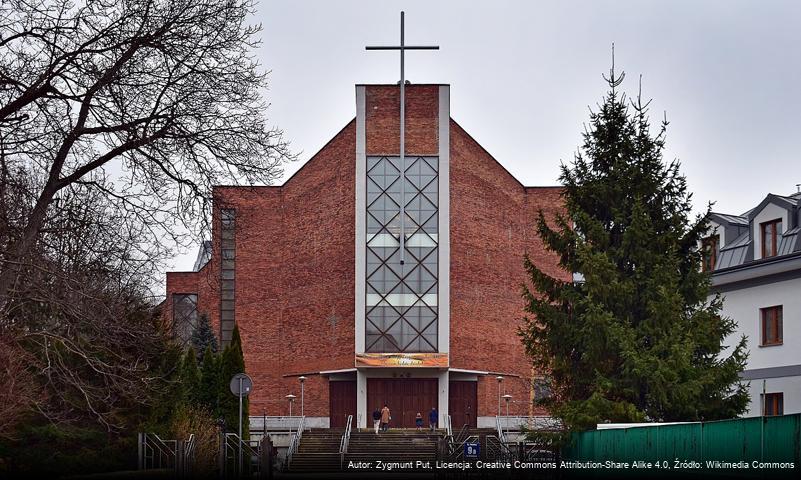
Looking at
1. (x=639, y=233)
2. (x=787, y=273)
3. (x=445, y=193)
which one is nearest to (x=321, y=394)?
(x=445, y=193)

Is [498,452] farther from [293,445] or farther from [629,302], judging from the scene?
[293,445]

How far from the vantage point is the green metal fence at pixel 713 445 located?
513 inches

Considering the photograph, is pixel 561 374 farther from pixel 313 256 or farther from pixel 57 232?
pixel 313 256

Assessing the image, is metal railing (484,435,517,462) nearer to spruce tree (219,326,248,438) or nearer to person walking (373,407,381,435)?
person walking (373,407,381,435)

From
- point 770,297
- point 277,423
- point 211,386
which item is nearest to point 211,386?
point 211,386

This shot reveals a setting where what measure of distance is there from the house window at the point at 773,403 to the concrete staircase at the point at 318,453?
58.1 feet

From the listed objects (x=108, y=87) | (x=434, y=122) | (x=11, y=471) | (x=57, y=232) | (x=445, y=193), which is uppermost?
(x=434, y=122)

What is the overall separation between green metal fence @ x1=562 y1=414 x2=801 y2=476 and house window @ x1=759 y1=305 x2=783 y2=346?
1328 centimetres

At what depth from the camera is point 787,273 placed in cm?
3312

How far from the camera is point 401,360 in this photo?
5497 centimetres

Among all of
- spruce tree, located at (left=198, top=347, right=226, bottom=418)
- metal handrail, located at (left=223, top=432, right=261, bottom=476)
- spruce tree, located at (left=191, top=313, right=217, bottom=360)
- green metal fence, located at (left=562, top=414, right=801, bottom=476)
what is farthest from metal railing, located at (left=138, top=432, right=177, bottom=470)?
spruce tree, located at (left=191, top=313, right=217, bottom=360)

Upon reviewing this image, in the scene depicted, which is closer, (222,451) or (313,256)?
(222,451)

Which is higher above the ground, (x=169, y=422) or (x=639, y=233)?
(x=639, y=233)

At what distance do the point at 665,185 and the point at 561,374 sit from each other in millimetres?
5204
